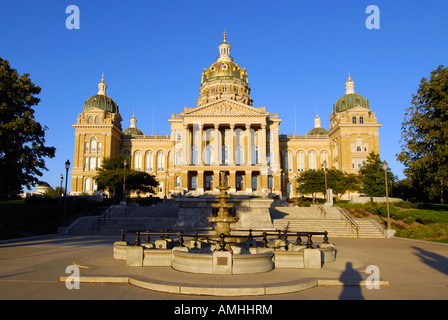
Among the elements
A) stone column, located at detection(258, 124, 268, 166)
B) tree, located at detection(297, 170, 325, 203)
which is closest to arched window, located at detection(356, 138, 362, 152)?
tree, located at detection(297, 170, 325, 203)

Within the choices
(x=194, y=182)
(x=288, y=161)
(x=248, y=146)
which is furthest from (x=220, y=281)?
(x=288, y=161)

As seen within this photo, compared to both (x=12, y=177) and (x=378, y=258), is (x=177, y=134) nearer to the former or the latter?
(x=12, y=177)

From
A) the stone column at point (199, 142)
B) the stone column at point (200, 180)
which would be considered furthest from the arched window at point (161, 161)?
the stone column at point (200, 180)

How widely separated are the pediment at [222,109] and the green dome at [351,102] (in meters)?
22.7

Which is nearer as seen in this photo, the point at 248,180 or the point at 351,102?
the point at 248,180

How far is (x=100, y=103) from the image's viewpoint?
242ft

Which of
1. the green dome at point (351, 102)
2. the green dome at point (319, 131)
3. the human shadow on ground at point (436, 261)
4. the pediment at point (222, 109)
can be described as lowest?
the human shadow on ground at point (436, 261)

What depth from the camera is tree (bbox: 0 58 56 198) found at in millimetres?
21969

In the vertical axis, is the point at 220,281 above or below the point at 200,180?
below

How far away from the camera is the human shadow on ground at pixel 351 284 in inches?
312

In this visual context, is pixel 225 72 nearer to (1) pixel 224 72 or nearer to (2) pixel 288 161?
(1) pixel 224 72

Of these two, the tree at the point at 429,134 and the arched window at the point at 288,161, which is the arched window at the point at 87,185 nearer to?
the arched window at the point at 288,161

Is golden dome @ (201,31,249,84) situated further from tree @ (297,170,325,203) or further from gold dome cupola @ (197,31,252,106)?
tree @ (297,170,325,203)

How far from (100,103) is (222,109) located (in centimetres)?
3028
